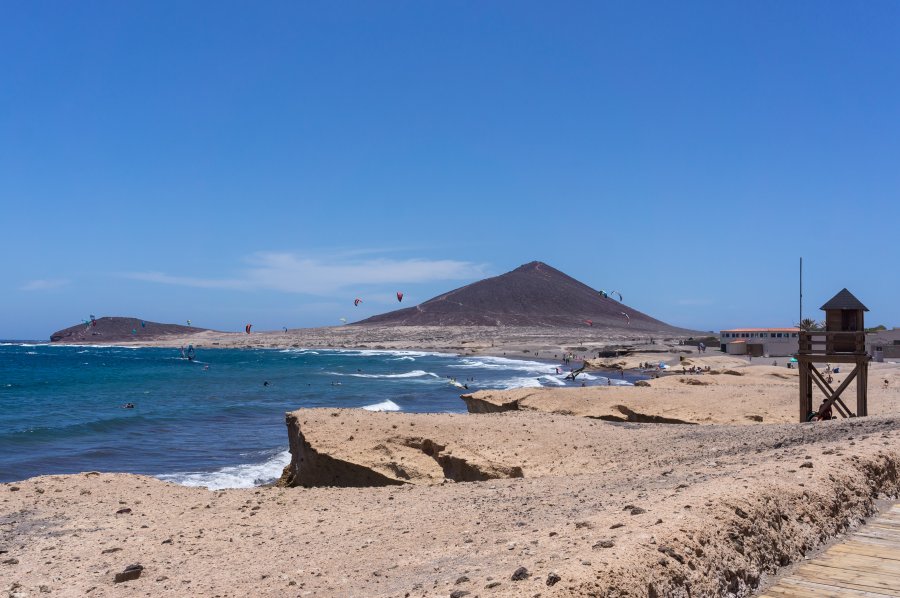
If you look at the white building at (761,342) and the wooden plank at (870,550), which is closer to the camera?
the wooden plank at (870,550)

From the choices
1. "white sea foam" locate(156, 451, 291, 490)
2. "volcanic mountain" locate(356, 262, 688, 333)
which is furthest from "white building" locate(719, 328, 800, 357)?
"volcanic mountain" locate(356, 262, 688, 333)

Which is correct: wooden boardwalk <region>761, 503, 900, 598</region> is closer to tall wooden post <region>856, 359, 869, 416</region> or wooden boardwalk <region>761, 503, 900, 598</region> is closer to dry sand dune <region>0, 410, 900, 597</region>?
dry sand dune <region>0, 410, 900, 597</region>

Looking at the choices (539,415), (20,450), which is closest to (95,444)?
(20,450)

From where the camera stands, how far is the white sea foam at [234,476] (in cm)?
1647

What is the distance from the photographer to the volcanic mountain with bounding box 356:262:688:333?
15988cm

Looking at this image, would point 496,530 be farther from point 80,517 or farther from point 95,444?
point 95,444

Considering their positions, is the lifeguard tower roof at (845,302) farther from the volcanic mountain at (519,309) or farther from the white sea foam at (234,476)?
the volcanic mountain at (519,309)

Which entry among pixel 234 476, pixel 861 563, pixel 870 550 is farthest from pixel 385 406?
pixel 861 563

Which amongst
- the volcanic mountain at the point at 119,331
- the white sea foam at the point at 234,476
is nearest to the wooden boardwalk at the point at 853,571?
the white sea foam at the point at 234,476

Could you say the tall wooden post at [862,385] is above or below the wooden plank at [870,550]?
above

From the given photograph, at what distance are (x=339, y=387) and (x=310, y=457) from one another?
1317 inches

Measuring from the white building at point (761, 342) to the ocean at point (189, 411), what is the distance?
21.8 meters

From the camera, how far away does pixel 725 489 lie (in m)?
6.16

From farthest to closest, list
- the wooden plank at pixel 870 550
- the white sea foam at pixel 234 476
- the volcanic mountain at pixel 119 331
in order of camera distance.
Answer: the volcanic mountain at pixel 119 331
the white sea foam at pixel 234 476
the wooden plank at pixel 870 550
